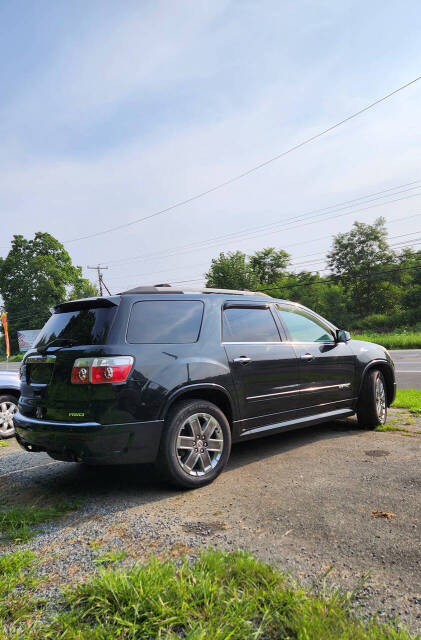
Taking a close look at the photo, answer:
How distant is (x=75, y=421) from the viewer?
3721 millimetres

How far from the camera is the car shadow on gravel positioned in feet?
12.8

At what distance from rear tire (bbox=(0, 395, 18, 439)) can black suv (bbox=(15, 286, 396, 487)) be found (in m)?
3.51

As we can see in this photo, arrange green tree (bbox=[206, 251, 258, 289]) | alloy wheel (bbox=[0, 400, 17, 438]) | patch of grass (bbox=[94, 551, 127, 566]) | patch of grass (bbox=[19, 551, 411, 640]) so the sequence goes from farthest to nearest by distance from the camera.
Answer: green tree (bbox=[206, 251, 258, 289])
alloy wheel (bbox=[0, 400, 17, 438])
patch of grass (bbox=[94, 551, 127, 566])
patch of grass (bbox=[19, 551, 411, 640])

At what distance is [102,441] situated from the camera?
142 inches

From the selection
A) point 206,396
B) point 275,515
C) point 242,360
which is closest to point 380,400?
point 242,360

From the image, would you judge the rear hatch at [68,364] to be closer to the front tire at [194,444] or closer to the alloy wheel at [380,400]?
the front tire at [194,444]

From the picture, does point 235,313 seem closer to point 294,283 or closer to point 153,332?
point 153,332

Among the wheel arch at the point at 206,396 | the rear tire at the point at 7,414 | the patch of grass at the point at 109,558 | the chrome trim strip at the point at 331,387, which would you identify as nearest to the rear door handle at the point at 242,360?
the wheel arch at the point at 206,396

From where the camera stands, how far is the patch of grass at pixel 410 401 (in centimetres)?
726

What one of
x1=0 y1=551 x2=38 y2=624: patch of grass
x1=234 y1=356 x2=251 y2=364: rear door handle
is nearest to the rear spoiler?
x1=234 y1=356 x2=251 y2=364: rear door handle

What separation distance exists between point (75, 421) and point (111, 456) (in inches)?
15.9

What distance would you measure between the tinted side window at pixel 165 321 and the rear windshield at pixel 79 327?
0.70 feet

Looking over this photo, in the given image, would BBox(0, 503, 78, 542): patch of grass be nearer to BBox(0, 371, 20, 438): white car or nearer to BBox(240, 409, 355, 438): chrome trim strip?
BBox(240, 409, 355, 438): chrome trim strip

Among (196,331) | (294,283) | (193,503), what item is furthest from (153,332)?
(294,283)
